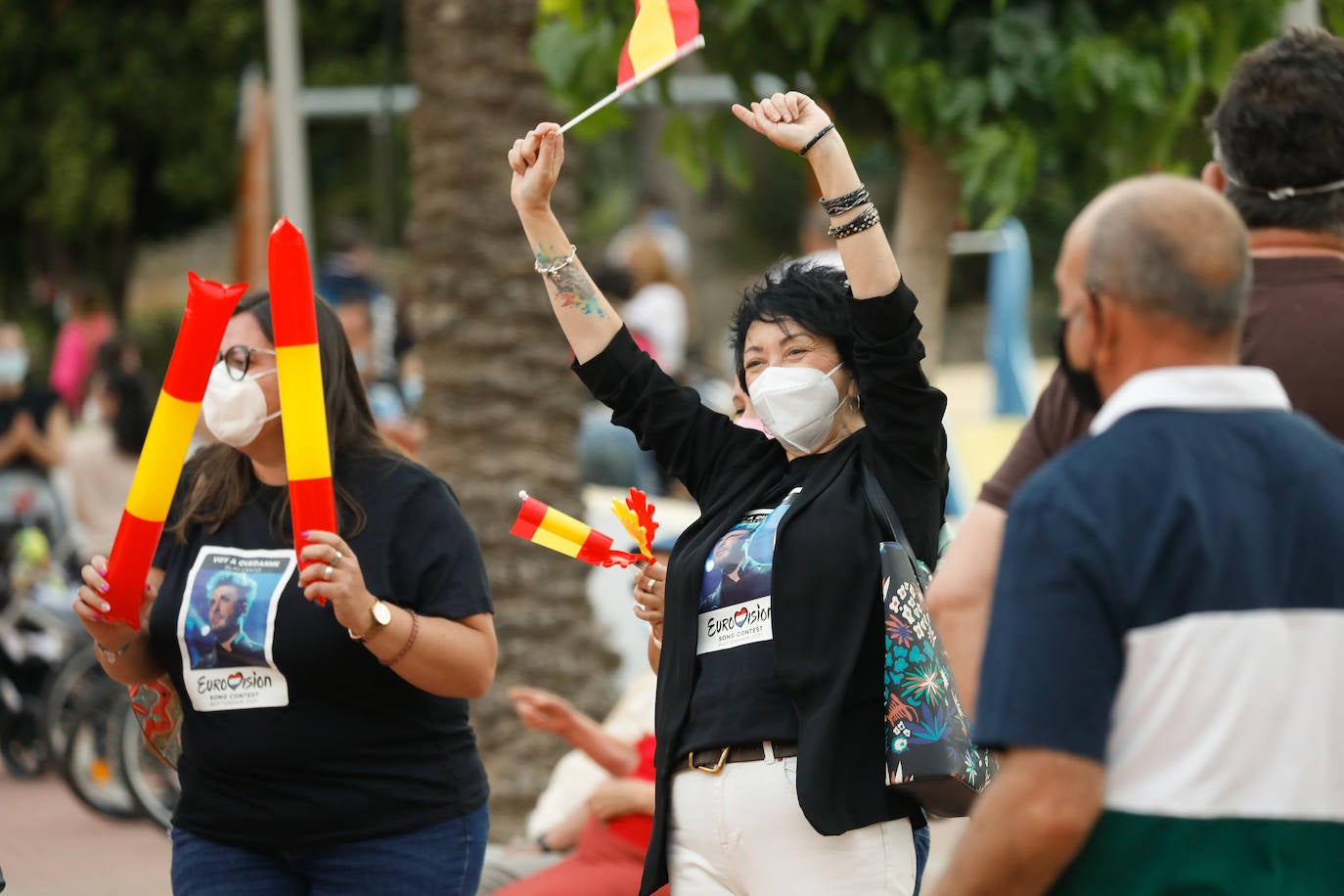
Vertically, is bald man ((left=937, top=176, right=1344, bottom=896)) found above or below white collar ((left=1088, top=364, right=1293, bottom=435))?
below

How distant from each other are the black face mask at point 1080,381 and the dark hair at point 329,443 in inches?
68.4

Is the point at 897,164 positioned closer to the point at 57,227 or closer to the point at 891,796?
the point at 891,796

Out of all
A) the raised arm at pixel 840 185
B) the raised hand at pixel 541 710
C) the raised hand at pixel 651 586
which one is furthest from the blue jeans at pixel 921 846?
the raised hand at pixel 541 710

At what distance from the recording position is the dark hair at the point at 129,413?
357 inches

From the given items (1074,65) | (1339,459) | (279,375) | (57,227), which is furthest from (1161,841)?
(57,227)

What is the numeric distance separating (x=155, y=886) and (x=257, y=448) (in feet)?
13.9

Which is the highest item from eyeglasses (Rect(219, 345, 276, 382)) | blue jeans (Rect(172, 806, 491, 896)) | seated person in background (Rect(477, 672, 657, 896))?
eyeglasses (Rect(219, 345, 276, 382))

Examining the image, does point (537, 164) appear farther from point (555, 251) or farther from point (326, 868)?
point (326, 868)

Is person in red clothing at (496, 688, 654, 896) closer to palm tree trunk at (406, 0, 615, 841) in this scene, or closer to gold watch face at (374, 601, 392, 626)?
gold watch face at (374, 601, 392, 626)

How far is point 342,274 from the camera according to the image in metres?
10.3

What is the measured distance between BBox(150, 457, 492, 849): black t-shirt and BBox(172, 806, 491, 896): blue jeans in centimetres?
3

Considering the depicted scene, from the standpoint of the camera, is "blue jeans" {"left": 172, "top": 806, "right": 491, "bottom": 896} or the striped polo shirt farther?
"blue jeans" {"left": 172, "top": 806, "right": 491, "bottom": 896}

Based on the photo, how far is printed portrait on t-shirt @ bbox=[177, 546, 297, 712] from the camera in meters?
3.49

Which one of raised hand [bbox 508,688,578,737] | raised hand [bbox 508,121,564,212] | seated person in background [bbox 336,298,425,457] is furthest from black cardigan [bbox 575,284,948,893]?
seated person in background [bbox 336,298,425,457]
